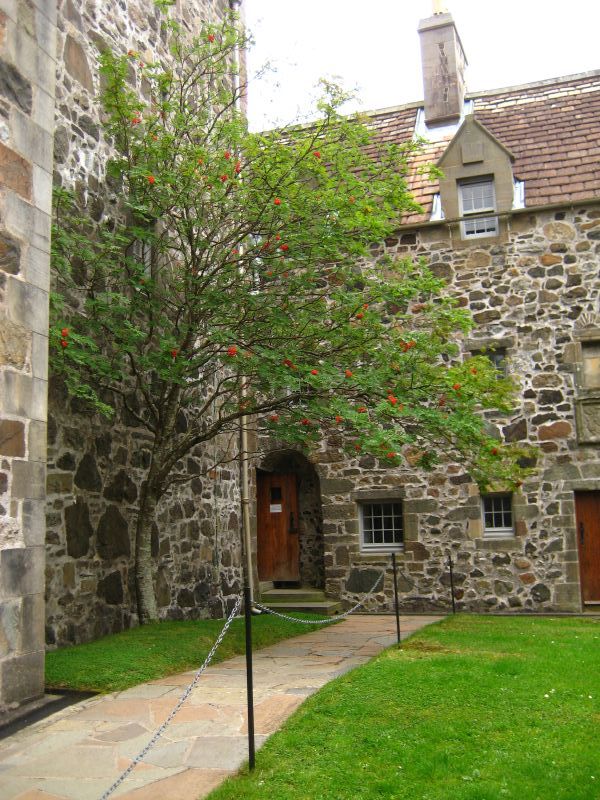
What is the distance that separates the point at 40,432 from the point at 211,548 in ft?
21.1

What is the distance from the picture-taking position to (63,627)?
8375 mm

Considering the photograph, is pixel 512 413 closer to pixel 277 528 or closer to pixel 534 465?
pixel 534 465

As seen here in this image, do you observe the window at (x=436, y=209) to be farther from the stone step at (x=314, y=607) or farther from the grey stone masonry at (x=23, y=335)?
the grey stone masonry at (x=23, y=335)

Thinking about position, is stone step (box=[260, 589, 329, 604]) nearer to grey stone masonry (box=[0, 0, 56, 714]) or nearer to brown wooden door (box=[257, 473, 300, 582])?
brown wooden door (box=[257, 473, 300, 582])

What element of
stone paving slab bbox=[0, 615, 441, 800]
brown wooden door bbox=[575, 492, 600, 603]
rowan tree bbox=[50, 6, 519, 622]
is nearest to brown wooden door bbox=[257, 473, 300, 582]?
brown wooden door bbox=[575, 492, 600, 603]

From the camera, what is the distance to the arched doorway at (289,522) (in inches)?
609

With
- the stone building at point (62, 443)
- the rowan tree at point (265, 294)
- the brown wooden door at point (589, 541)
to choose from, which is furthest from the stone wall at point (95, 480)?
the brown wooden door at point (589, 541)

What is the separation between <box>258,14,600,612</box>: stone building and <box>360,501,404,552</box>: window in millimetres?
26

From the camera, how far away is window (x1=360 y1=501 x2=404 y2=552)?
14406 mm

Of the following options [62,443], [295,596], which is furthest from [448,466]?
[62,443]

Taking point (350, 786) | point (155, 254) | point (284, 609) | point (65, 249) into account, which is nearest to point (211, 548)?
point (284, 609)

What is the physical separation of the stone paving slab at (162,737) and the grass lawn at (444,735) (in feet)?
0.81

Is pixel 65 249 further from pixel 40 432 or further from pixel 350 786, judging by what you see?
pixel 350 786

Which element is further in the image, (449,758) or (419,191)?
(419,191)
